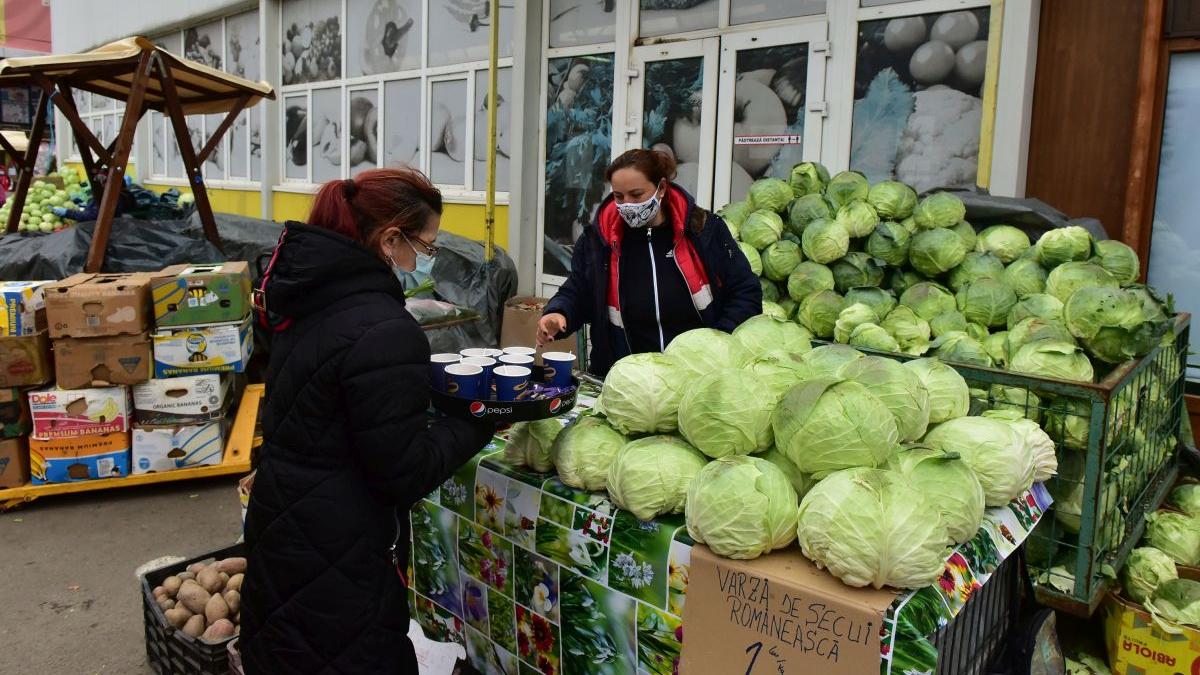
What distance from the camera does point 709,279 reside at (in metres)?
3.50

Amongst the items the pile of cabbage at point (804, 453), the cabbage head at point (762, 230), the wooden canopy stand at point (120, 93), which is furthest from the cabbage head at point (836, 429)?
the wooden canopy stand at point (120, 93)

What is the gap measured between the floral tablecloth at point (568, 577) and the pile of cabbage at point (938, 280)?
3.61ft

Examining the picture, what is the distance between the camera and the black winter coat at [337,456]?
1.88m

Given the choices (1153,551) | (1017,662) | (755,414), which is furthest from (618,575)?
(1153,551)

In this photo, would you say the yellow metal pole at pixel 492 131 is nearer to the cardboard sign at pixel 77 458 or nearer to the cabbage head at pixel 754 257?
the cardboard sign at pixel 77 458

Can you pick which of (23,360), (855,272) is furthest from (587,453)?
(23,360)

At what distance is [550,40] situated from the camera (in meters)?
8.45

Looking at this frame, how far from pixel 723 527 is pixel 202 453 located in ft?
15.8

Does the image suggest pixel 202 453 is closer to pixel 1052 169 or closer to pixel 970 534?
pixel 970 534

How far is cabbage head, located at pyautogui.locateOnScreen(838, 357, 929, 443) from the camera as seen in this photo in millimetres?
2148

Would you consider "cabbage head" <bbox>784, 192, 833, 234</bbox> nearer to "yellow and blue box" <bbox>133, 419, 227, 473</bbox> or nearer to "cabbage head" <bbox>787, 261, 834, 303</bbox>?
"cabbage head" <bbox>787, 261, 834, 303</bbox>

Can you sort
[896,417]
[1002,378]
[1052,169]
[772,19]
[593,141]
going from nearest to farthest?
[896,417] < [1002,378] < [1052,169] < [772,19] < [593,141]

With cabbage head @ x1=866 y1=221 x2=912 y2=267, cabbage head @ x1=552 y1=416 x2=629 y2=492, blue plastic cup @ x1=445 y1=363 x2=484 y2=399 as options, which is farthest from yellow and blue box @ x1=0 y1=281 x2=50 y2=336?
cabbage head @ x1=866 y1=221 x2=912 y2=267

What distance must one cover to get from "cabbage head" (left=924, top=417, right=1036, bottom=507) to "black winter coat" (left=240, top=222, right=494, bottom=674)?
4.30 feet
